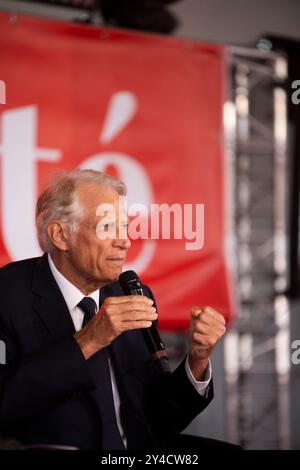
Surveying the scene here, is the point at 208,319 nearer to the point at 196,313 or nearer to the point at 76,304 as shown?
the point at 196,313

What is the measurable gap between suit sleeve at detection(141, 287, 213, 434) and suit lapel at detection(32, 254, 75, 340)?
22 centimetres

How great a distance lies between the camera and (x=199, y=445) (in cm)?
133

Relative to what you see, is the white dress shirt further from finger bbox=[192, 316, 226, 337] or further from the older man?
finger bbox=[192, 316, 226, 337]

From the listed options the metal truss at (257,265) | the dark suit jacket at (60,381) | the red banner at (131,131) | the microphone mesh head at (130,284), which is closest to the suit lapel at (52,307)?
the dark suit jacket at (60,381)

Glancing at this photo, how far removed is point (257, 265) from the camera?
146 inches

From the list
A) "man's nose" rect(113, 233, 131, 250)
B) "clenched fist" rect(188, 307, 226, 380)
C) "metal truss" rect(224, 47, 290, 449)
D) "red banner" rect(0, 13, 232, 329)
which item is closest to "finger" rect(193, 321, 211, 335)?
"clenched fist" rect(188, 307, 226, 380)

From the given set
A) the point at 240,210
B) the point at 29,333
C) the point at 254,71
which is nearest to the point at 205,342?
the point at 29,333

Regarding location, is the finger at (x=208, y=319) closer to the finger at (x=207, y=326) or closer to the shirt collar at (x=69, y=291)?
the finger at (x=207, y=326)

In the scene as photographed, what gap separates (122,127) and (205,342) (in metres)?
1.64

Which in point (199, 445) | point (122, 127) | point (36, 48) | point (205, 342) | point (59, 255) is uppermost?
point (36, 48)

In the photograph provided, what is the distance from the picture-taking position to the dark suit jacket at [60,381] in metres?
1.24

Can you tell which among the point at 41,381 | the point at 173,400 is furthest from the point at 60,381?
the point at 173,400

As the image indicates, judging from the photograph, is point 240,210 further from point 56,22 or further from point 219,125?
point 56,22

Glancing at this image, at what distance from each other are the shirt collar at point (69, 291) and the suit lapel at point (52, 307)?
0.05 feet
